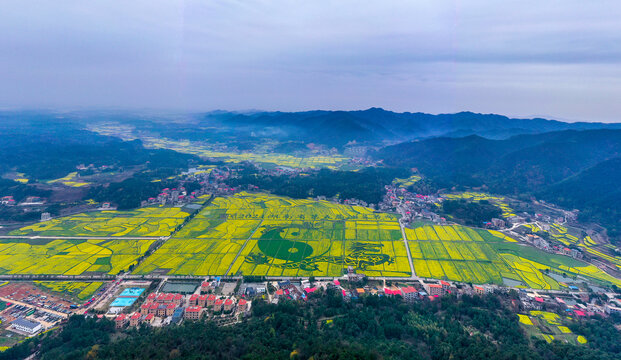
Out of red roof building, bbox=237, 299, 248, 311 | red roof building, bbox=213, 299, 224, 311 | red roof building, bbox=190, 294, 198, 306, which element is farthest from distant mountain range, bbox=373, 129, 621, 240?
red roof building, bbox=190, 294, 198, 306

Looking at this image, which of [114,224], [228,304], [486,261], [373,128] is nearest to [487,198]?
[486,261]

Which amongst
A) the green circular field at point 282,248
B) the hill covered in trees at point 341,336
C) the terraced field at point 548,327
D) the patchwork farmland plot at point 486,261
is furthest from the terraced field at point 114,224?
the terraced field at point 548,327

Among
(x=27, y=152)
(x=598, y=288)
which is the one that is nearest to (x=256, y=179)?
(x=598, y=288)

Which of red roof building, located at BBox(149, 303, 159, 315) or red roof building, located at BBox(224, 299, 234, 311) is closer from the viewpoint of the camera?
A: red roof building, located at BBox(149, 303, 159, 315)

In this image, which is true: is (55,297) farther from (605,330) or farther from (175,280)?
(605,330)

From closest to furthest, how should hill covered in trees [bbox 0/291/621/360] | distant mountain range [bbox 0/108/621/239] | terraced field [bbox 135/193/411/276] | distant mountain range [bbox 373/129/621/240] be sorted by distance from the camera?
hill covered in trees [bbox 0/291/621/360] → terraced field [bbox 135/193/411/276] → distant mountain range [bbox 373/129/621/240] → distant mountain range [bbox 0/108/621/239]

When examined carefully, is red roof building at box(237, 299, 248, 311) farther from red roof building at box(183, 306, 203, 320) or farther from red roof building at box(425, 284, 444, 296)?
red roof building at box(425, 284, 444, 296)
